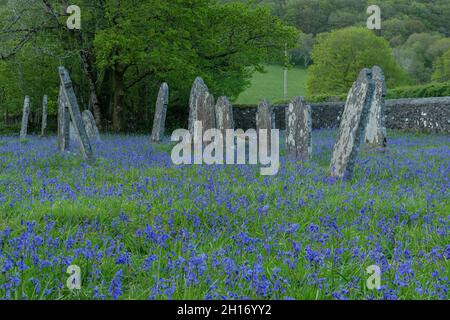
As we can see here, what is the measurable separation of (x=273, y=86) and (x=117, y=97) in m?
61.6

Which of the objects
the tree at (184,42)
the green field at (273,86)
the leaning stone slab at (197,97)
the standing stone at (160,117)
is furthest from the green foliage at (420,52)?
the leaning stone slab at (197,97)

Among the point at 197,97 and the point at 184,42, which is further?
the point at 184,42

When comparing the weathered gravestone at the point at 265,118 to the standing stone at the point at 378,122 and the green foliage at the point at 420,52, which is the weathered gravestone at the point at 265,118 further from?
the green foliage at the point at 420,52

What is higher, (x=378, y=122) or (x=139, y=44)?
(x=139, y=44)

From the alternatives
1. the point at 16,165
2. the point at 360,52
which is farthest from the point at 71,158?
the point at 360,52

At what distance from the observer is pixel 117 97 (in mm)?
28078

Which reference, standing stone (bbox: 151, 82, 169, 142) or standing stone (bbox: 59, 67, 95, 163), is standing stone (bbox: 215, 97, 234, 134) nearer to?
standing stone (bbox: 151, 82, 169, 142)

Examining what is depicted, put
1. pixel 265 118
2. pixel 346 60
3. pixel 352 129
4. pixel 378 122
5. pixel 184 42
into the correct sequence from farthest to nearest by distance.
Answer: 1. pixel 346 60
2. pixel 184 42
3. pixel 378 122
4. pixel 265 118
5. pixel 352 129

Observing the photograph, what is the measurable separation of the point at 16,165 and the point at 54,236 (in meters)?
5.95

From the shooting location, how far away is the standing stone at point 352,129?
33.2ft

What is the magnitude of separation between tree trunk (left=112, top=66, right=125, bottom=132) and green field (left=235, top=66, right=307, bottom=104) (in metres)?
46.5

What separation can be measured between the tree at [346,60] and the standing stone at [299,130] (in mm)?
55150

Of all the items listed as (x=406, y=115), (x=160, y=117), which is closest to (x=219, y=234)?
(x=160, y=117)

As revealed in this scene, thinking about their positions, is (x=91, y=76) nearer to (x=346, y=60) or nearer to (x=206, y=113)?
(x=206, y=113)
